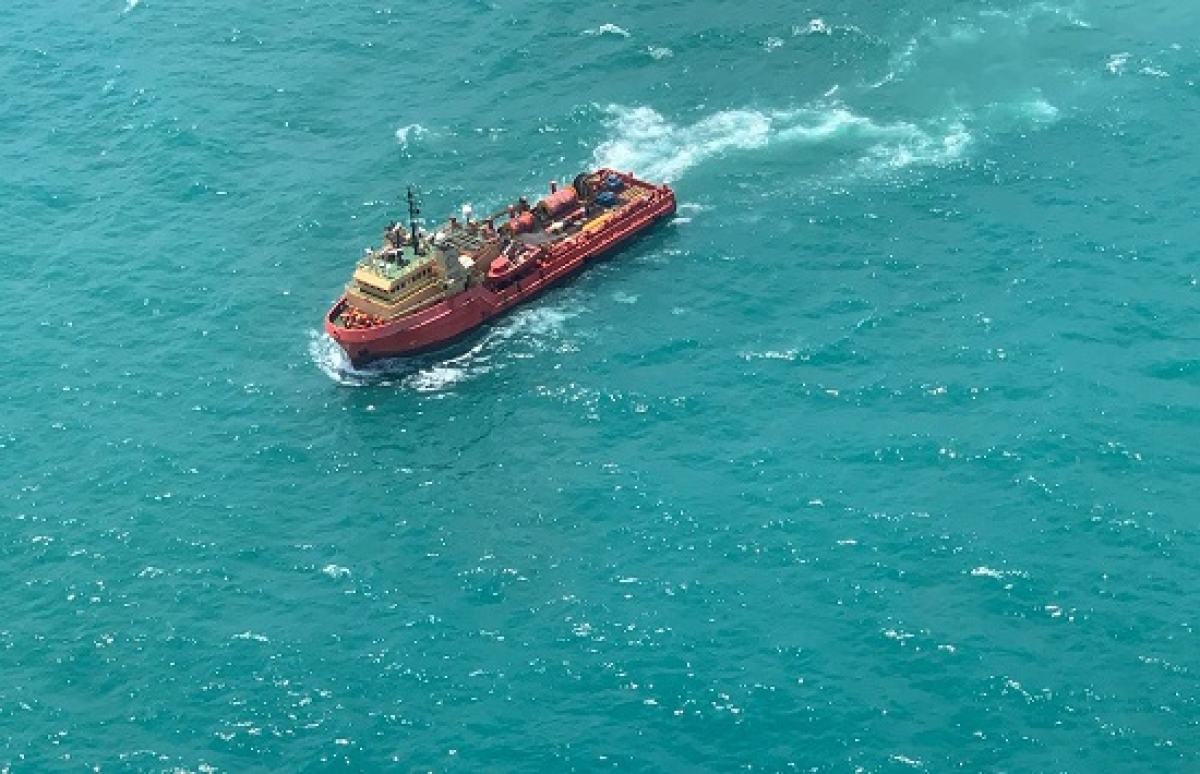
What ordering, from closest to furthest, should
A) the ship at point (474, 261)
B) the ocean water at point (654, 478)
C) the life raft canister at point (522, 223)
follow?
the ocean water at point (654, 478)
the ship at point (474, 261)
the life raft canister at point (522, 223)

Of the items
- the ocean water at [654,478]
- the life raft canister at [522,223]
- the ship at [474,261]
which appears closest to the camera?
the ocean water at [654,478]

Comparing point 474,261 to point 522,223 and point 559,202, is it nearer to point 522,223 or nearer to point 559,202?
point 522,223

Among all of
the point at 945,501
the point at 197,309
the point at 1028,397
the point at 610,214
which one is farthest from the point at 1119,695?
the point at 197,309

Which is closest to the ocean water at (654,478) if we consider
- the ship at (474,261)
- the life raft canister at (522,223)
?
the ship at (474,261)

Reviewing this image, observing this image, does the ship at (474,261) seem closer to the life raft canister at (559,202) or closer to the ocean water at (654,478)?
the life raft canister at (559,202)

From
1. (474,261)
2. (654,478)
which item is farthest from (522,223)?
(654,478)

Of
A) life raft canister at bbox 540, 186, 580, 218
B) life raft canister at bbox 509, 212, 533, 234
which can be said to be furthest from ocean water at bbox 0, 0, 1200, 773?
life raft canister at bbox 540, 186, 580, 218
